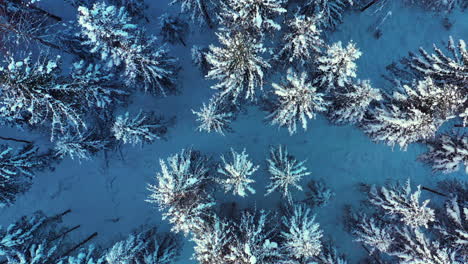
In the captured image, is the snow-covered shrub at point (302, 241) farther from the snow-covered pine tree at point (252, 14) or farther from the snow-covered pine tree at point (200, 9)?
the snow-covered pine tree at point (200, 9)

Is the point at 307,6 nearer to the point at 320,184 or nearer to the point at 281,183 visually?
the point at 281,183

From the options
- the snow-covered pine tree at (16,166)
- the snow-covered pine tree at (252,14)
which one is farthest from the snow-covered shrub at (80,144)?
the snow-covered pine tree at (252,14)

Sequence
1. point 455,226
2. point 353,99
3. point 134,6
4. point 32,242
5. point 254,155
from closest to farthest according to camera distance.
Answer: point 353,99 → point 455,226 → point 32,242 → point 134,6 → point 254,155

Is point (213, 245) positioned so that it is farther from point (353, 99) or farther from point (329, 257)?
point (353, 99)

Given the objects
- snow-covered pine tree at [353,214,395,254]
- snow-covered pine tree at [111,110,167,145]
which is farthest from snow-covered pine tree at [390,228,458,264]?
snow-covered pine tree at [111,110,167,145]

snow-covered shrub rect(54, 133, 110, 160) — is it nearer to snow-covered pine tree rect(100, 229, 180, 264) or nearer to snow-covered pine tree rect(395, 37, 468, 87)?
snow-covered pine tree rect(100, 229, 180, 264)

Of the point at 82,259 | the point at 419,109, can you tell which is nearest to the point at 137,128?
the point at 82,259
